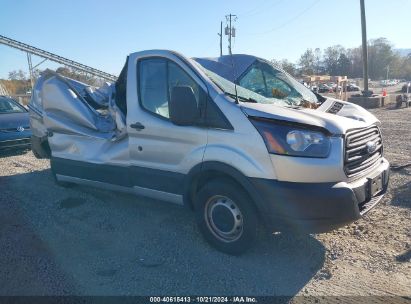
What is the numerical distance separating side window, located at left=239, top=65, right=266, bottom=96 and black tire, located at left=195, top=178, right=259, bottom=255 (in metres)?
1.24

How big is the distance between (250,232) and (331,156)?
1.05m

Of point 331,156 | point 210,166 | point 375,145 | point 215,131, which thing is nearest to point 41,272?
Result: point 210,166

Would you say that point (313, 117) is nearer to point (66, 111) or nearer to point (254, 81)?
point (254, 81)

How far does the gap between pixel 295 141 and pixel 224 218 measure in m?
1.10

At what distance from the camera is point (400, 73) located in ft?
363

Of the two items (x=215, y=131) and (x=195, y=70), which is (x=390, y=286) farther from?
(x=195, y=70)

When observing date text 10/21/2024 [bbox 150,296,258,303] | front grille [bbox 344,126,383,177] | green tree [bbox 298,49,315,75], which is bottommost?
date text 10/21/2024 [bbox 150,296,258,303]

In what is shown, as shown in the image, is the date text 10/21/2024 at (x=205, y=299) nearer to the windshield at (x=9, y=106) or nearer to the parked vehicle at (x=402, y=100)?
the windshield at (x=9, y=106)

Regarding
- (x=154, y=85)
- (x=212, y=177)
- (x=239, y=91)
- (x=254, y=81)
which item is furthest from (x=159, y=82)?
(x=212, y=177)

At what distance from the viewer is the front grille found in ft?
11.0

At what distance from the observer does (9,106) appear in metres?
10.7

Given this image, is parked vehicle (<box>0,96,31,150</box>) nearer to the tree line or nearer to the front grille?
the front grille

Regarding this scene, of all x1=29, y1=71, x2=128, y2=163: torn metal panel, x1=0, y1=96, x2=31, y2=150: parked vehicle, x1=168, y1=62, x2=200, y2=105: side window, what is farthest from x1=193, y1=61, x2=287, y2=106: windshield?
x1=0, y1=96, x2=31, y2=150: parked vehicle

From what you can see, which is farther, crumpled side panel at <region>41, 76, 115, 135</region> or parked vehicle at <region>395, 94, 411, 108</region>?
parked vehicle at <region>395, 94, 411, 108</region>
